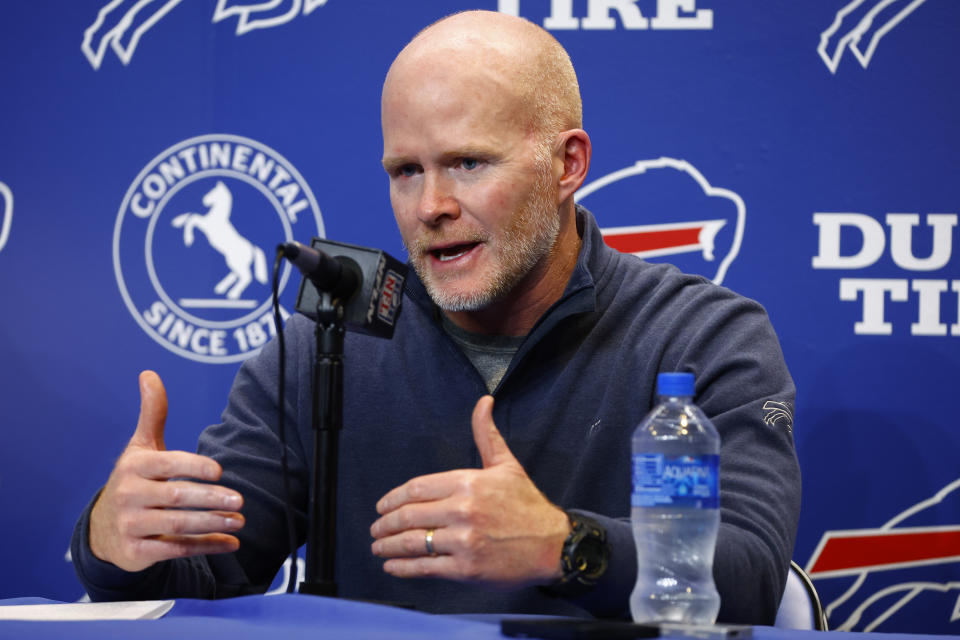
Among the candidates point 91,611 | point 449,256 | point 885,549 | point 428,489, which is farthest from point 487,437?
point 885,549

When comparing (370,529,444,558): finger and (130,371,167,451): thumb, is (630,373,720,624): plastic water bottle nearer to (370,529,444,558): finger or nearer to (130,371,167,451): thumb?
(370,529,444,558): finger

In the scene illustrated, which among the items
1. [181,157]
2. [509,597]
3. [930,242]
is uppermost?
[181,157]

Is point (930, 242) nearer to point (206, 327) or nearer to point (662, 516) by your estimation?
point (662, 516)

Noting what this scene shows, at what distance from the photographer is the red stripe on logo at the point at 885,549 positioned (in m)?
2.12

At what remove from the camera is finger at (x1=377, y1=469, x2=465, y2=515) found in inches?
41.7

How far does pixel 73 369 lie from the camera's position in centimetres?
234

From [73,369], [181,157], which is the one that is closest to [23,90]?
[181,157]

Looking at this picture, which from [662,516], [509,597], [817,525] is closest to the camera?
[662,516]

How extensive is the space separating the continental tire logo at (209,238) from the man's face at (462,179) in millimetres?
710

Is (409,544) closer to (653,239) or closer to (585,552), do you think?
(585,552)

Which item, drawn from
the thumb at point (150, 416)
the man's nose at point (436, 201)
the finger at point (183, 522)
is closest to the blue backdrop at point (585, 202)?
the man's nose at point (436, 201)

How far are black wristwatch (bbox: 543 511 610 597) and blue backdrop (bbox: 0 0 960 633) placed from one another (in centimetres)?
118

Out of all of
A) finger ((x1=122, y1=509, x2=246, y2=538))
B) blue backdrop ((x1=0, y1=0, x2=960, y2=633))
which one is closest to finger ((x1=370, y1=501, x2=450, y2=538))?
finger ((x1=122, y1=509, x2=246, y2=538))

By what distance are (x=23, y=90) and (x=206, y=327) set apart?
74cm
